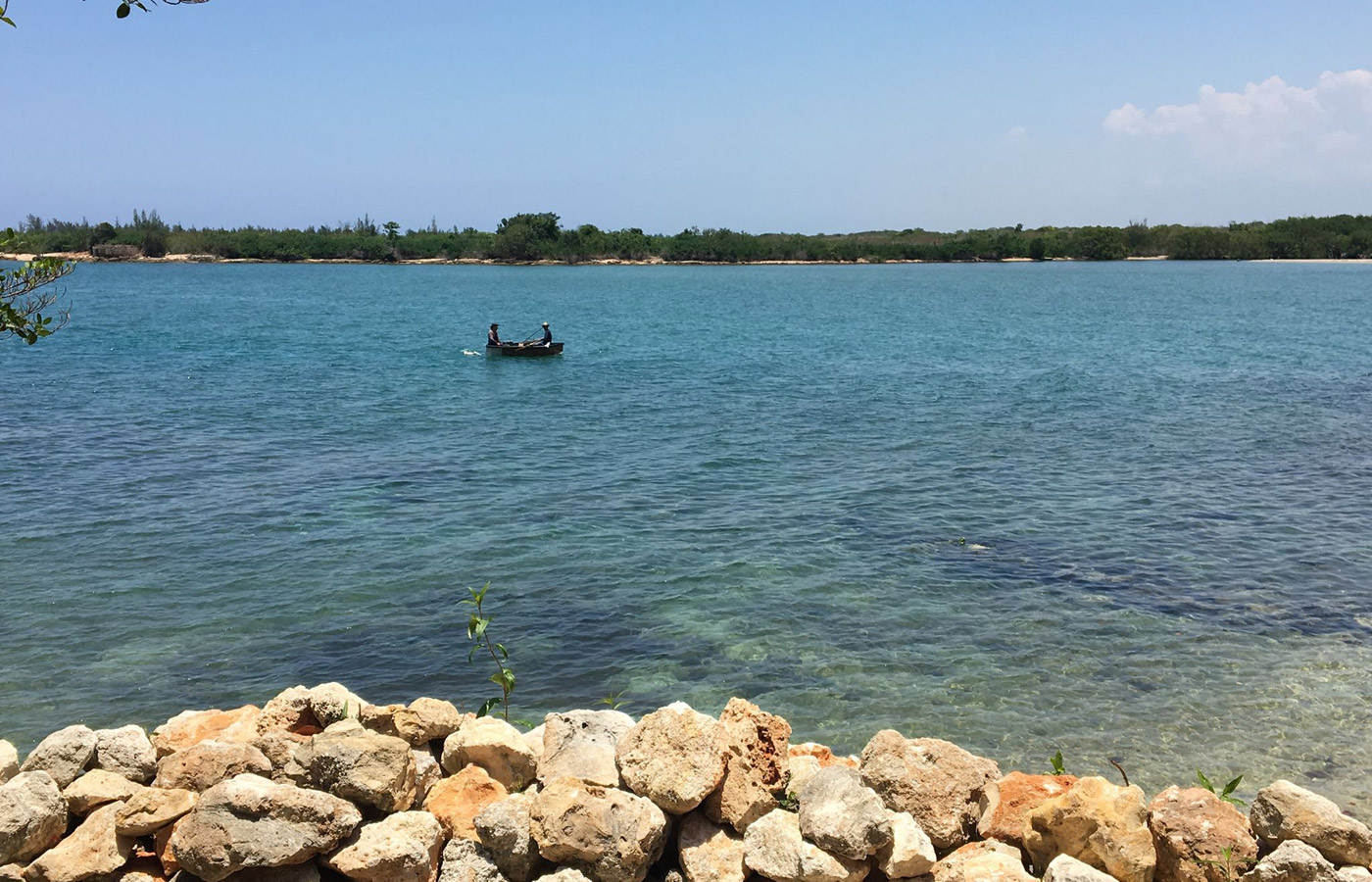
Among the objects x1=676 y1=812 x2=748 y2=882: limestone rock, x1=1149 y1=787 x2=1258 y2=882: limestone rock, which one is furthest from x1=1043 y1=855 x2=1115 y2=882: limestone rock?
x1=676 y1=812 x2=748 y2=882: limestone rock

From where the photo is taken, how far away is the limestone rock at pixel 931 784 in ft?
24.1

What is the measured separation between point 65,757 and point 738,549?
10.8 metres

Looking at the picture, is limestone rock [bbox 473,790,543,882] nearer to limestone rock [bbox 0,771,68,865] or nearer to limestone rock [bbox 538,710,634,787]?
limestone rock [bbox 538,710,634,787]

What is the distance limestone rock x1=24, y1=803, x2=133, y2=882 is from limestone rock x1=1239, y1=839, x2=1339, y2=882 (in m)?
Result: 7.31

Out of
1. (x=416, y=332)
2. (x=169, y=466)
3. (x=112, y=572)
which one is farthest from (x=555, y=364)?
(x=112, y=572)

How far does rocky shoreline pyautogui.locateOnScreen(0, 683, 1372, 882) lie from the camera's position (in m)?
6.73

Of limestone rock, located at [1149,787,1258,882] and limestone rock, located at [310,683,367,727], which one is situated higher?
limestone rock, located at [310,683,367,727]

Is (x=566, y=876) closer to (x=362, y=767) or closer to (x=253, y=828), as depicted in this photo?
(x=362, y=767)

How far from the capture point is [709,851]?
279 inches

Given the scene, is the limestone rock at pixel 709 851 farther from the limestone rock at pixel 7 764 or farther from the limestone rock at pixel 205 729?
the limestone rock at pixel 7 764

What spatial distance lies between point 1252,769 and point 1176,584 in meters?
5.39

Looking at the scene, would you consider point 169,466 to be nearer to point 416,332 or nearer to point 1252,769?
point 1252,769

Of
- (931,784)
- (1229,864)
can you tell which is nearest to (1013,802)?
(931,784)

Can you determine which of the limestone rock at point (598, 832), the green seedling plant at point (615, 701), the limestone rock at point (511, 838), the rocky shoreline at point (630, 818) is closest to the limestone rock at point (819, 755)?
the rocky shoreline at point (630, 818)
